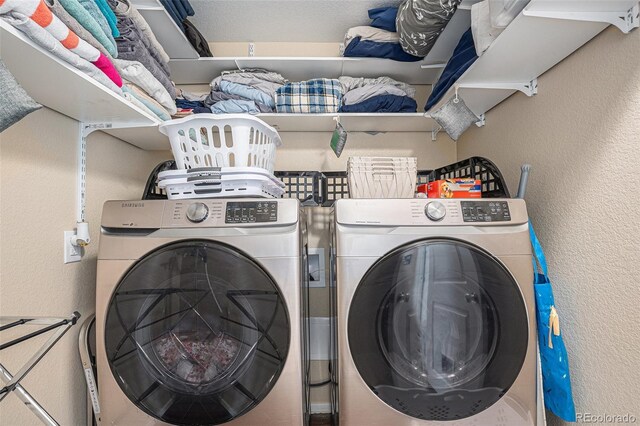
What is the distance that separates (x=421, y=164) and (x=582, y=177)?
918 mm

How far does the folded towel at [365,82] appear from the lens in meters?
1.67

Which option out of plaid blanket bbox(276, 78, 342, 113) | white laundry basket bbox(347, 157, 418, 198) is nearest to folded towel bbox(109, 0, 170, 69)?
plaid blanket bbox(276, 78, 342, 113)

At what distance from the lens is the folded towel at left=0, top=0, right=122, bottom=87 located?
63 cm

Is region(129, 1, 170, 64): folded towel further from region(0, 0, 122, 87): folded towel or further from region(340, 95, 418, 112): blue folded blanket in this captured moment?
region(340, 95, 418, 112): blue folded blanket

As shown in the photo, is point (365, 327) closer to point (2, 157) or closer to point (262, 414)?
point (262, 414)

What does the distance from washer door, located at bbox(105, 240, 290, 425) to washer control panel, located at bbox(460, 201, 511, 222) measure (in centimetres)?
63

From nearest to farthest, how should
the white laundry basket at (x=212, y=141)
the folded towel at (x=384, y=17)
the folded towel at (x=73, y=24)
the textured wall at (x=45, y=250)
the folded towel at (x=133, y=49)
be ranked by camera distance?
the folded towel at (x=73, y=24) < the textured wall at (x=45, y=250) < the white laundry basket at (x=212, y=141) < the folded towel at (x=133, y=49) < the folded towel at (x=384, y=17)

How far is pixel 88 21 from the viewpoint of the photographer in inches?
34.4

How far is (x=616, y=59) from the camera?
86 centimetres

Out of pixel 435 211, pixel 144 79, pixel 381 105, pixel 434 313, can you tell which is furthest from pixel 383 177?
pixel 144 79

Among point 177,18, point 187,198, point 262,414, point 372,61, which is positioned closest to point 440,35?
point 372,61

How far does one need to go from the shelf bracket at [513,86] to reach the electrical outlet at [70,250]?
1.59 metres
